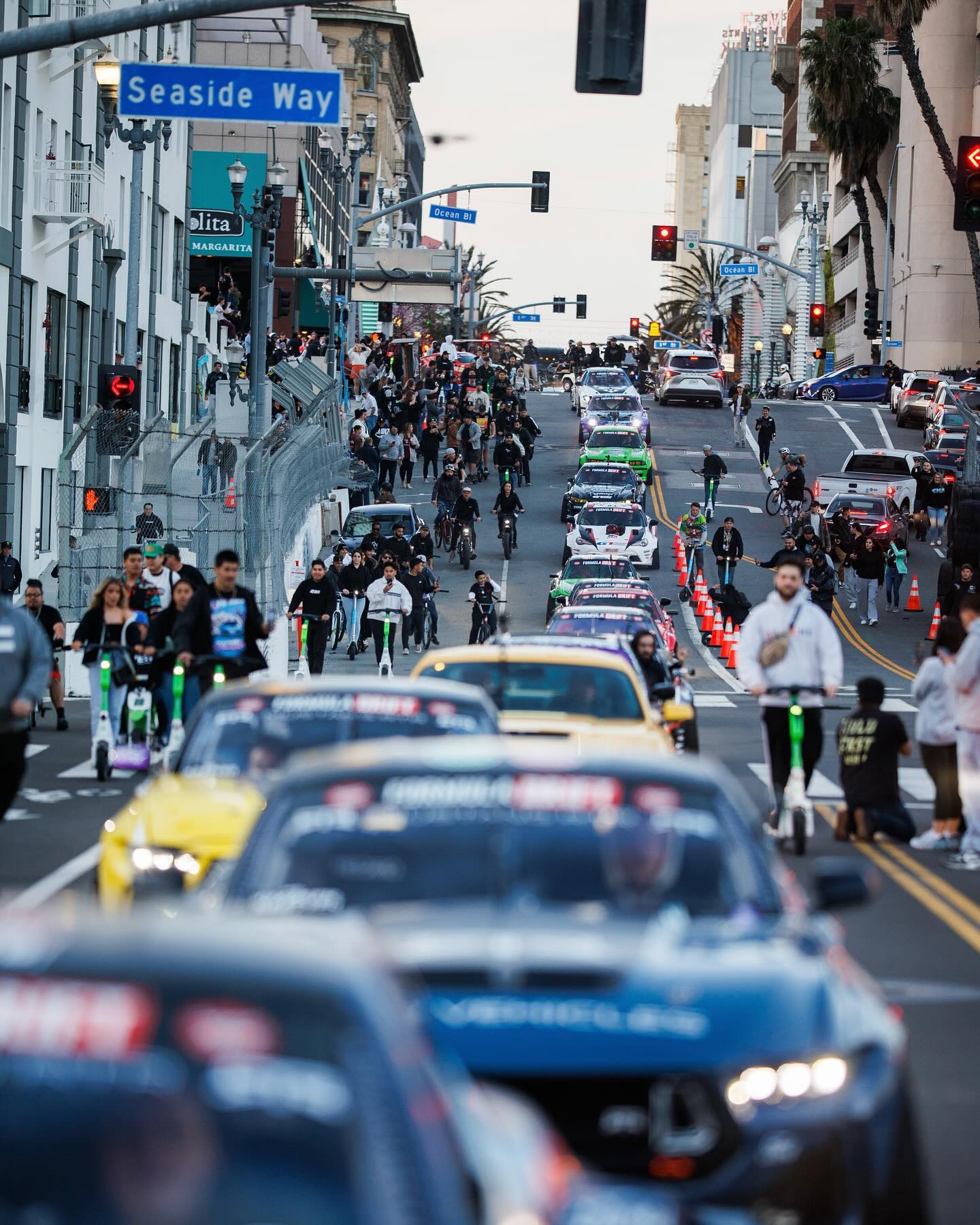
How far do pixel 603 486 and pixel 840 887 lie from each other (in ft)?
142

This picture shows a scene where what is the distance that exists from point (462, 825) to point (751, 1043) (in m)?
1.37

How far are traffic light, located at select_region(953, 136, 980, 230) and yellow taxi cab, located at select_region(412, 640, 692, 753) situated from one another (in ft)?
30.5

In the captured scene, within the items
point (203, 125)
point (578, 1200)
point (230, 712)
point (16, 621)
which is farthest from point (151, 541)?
point (203, 125)

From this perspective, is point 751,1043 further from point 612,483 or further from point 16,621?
point 612,483

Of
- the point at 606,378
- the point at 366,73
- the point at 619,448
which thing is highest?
the point at 366,73

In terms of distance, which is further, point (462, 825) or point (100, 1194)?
point (462, 825)

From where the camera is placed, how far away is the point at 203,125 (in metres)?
89.9

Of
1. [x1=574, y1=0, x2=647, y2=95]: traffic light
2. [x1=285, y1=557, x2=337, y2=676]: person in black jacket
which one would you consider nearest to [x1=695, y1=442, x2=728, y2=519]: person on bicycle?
[x1=285, y1=557, x2=337, y2=676]: person in black jacket

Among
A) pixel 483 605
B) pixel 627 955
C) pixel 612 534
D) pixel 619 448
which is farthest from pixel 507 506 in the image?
pixel 627 955

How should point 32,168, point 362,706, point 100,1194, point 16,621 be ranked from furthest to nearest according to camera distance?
point 32,168, point 16,621, point 362,706, point 100,1194

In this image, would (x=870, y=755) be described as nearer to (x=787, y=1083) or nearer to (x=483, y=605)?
(x=787, y=1083)

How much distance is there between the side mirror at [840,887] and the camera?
671 centimetres

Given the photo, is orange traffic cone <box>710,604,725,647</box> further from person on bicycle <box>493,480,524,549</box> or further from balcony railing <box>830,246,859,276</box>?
balcony railing <box>830,246,859,276</box>

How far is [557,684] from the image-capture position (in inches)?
531
